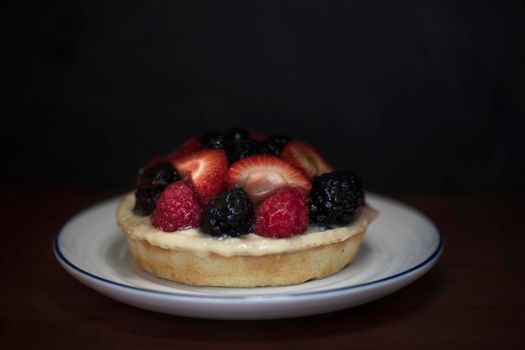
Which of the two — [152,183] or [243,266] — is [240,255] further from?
[152,183]

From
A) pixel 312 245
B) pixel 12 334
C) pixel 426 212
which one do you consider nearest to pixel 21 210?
pixel 12 334

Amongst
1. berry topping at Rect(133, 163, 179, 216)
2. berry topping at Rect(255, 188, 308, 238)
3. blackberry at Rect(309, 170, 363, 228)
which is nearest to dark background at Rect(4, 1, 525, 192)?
berry topping at Rect(133, 163, 179, 216)

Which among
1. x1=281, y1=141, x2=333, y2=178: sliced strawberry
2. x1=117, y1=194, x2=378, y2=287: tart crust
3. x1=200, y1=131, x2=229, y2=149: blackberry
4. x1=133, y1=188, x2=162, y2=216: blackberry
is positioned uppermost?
x1=200, y1=131, x2=229, y2=149: blackberry

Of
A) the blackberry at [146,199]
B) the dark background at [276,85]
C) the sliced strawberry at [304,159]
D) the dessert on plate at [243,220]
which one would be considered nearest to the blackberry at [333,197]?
the dessert on plate at [243,220]

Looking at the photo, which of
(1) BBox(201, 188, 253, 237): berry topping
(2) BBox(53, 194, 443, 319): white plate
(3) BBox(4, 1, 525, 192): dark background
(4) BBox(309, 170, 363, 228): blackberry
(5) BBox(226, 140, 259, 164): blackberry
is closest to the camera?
(2) BBox(53, 194, 443, 319): white plate

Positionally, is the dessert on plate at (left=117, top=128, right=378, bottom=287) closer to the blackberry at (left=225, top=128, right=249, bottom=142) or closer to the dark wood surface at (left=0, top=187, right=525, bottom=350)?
the blackberry at (left=225, top=128, right=249, bottom=142)

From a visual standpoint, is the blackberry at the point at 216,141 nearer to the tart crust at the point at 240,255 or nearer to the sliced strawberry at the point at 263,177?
the sliced strawberry at the point at 263,177

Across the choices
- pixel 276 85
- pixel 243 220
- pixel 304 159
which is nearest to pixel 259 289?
pixel 243 220
